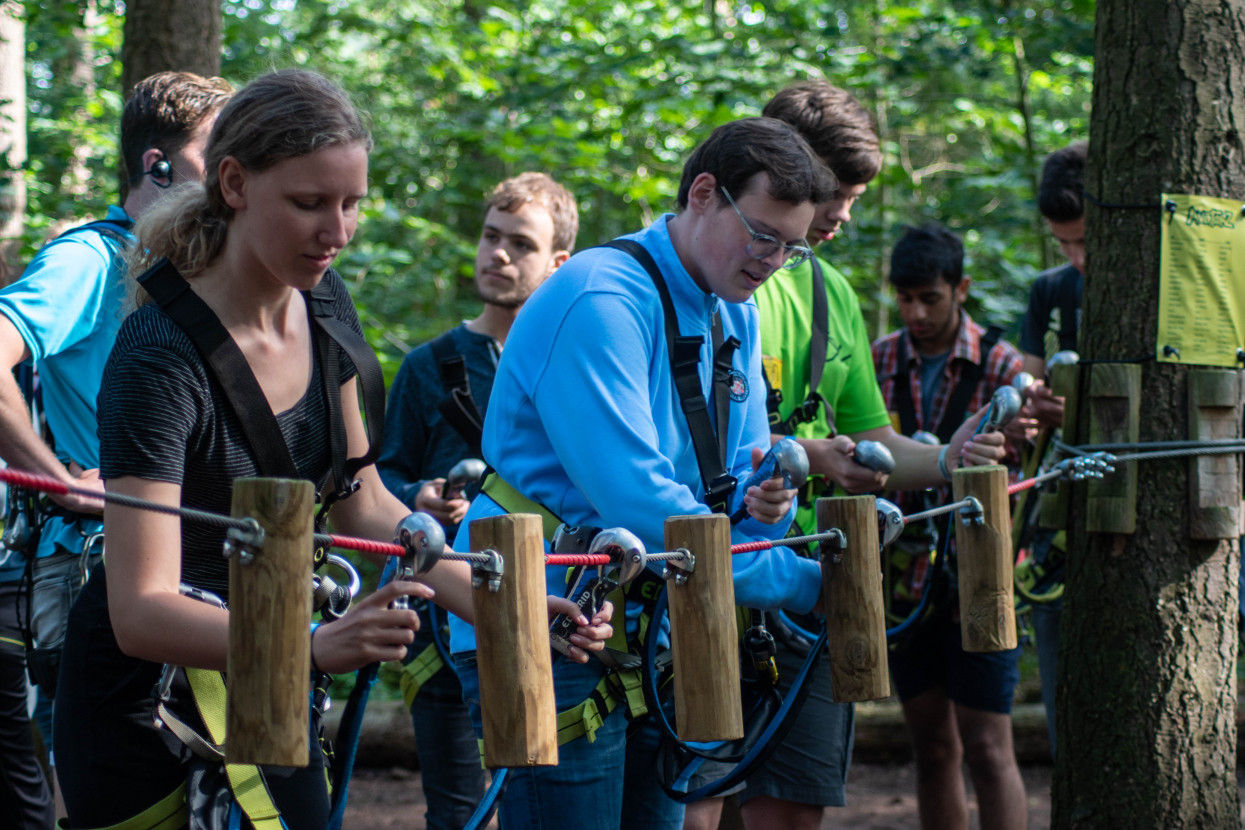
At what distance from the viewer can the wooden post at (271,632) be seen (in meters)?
1.33

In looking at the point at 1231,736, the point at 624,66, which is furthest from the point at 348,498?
the point at 624,66

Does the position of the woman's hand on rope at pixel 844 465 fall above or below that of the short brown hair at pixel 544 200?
below

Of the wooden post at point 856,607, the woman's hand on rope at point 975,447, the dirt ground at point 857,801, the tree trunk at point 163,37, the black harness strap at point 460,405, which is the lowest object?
the dirt ground at point 857,801

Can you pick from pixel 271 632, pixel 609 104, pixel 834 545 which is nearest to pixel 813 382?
pixel 834 545

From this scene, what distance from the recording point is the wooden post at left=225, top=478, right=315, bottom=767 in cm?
133

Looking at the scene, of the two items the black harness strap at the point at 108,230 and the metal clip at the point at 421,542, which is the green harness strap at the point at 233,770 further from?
the black harness strap at the point at 108,230

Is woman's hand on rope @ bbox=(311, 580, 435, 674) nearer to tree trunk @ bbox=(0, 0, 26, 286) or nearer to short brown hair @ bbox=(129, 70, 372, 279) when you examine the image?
short brown hair @ bbox=(129, 70, 372, 279)

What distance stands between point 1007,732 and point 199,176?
307 centimetres

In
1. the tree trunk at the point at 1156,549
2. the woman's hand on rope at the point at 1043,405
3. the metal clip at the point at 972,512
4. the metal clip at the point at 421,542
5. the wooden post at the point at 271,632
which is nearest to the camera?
the wooden post at the point at 271,632

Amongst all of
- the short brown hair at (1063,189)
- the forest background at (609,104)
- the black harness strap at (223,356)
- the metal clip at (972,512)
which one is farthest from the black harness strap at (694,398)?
the forest background at (609,104)

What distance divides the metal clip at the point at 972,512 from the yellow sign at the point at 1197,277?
95 cm

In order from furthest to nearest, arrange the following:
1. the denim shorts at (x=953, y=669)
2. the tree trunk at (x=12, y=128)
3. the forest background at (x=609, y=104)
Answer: the forest background at (x=609, y=104) < the tree trunk at (x=12, y=128) < the denim shorts at (x=953, y=669)

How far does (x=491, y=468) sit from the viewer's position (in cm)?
222

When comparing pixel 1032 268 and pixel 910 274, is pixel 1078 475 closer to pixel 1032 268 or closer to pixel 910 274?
pixel 910 274
